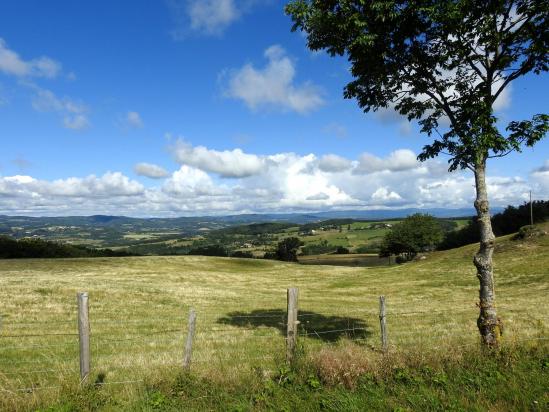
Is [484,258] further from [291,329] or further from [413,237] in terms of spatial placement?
[413,237]

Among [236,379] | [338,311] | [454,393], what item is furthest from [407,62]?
[338,311]

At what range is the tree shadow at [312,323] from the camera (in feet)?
68.3

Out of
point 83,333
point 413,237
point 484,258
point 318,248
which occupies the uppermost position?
point 484,258

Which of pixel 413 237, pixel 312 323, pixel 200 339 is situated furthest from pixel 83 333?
pixel 413 237

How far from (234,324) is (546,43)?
19.1 m

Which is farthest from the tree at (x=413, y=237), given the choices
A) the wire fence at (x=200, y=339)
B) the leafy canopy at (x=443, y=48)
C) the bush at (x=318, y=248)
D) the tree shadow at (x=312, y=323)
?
the leafy canopy at (x=443, y=48)

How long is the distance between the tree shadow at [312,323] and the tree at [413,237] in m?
82.7

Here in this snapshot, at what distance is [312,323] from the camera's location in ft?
79.2

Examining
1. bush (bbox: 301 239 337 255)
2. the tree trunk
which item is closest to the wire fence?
the tree trunk

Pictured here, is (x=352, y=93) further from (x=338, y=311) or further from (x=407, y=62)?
(x=338, y=311)

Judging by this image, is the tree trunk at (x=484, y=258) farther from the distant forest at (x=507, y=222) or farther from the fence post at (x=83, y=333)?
the distant forest at (x=507, y=222)

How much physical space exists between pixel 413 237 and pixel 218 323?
90.4m

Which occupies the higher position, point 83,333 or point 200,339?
point 83,333

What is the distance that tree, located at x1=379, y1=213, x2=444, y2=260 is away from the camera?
10519 centimetres
